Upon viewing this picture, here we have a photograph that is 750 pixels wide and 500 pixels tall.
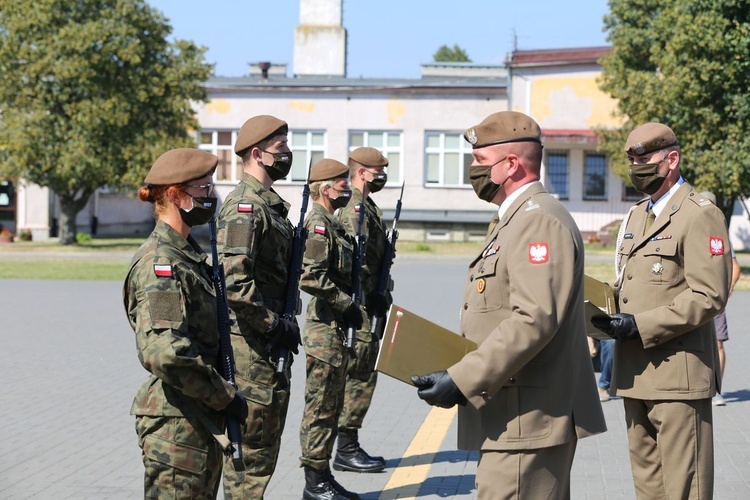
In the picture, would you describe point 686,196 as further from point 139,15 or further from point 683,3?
point 139,15

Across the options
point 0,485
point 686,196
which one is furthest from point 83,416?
point 686,196

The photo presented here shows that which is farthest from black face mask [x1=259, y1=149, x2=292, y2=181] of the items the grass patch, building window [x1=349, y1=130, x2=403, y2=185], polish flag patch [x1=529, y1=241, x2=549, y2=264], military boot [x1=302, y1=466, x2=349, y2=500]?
building window [x1=349, y1=130, x2=403, y2=185]

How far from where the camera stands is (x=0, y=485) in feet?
22.0

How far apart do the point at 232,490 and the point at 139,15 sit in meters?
31.6

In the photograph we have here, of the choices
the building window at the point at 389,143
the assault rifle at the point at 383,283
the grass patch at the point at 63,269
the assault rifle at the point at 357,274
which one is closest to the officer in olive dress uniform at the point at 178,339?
the assault rifle at the point at 357,274

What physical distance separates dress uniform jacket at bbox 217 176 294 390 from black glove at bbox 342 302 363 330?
3.53ft

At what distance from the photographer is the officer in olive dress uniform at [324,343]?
6441mm

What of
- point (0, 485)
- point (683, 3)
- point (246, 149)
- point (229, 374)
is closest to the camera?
point (229, 374)

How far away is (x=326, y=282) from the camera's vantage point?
645 centimetres

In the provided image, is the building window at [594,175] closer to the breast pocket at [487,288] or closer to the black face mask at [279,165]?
the black face mask at [279,165]

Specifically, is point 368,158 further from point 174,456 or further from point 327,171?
point 174,456

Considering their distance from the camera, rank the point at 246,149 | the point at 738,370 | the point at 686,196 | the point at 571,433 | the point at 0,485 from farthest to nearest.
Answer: the point at 738,370, the point at 0,485, the point at 246,149, the point at 686,196, the point at 571,433

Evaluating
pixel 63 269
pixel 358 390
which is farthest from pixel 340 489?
pixel 63 269

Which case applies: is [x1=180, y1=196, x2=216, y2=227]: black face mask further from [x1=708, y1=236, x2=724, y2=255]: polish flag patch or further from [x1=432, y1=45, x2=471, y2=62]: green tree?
[x1=432, y1=45, x2=471, y2=62]: green tree
